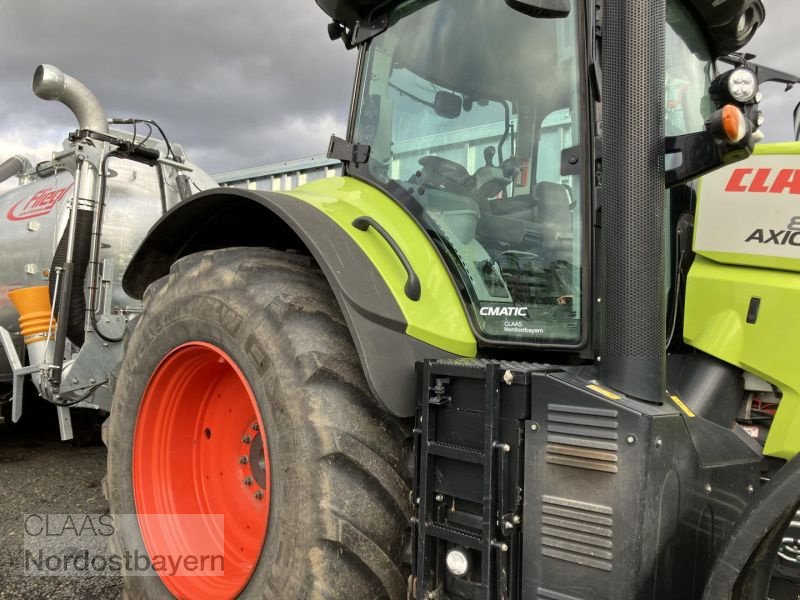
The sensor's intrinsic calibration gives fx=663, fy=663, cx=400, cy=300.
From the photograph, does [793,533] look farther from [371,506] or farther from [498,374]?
[371,506]

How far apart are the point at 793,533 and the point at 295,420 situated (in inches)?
55.6

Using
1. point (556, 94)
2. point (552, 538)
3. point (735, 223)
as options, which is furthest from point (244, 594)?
point (735, 223)

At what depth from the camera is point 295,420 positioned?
192 cm

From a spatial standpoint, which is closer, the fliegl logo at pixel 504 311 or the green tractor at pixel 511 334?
the green tractor at pixel 511 334

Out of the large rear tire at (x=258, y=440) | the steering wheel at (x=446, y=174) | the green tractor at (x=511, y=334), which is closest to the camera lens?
the green tractor at (x=511, y=334)

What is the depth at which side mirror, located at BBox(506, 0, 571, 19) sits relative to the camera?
61.0 inches

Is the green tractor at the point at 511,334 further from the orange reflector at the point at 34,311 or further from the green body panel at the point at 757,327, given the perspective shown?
the orange reflector at the point at 34,311

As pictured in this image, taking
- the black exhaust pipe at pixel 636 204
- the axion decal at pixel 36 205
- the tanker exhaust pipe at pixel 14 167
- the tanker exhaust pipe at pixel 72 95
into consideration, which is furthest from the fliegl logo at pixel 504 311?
the tanker exhaust pipe at pixel 14 167

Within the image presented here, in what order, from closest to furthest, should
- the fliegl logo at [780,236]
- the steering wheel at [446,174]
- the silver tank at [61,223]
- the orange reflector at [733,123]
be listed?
the orange reflector at [733,123] → the fliegl logo at [780,236] → the steering wheel at [446,174] → the silver tank at [61,223]

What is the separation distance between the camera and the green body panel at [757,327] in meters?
1.89

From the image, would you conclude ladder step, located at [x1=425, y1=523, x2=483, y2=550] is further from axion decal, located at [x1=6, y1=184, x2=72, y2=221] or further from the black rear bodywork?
axion decal, located at [x1=6, y1=184, x2=72, y2=221]

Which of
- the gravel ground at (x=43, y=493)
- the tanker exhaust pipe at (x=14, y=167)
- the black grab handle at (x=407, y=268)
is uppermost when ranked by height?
the tanker exhaust pipe at (x=14, y=167)

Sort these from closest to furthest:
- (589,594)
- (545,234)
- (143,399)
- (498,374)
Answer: (589,594) < (498,374) < (545,234) < (143,399)

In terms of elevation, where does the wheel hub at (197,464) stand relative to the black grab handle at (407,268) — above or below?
A: below
